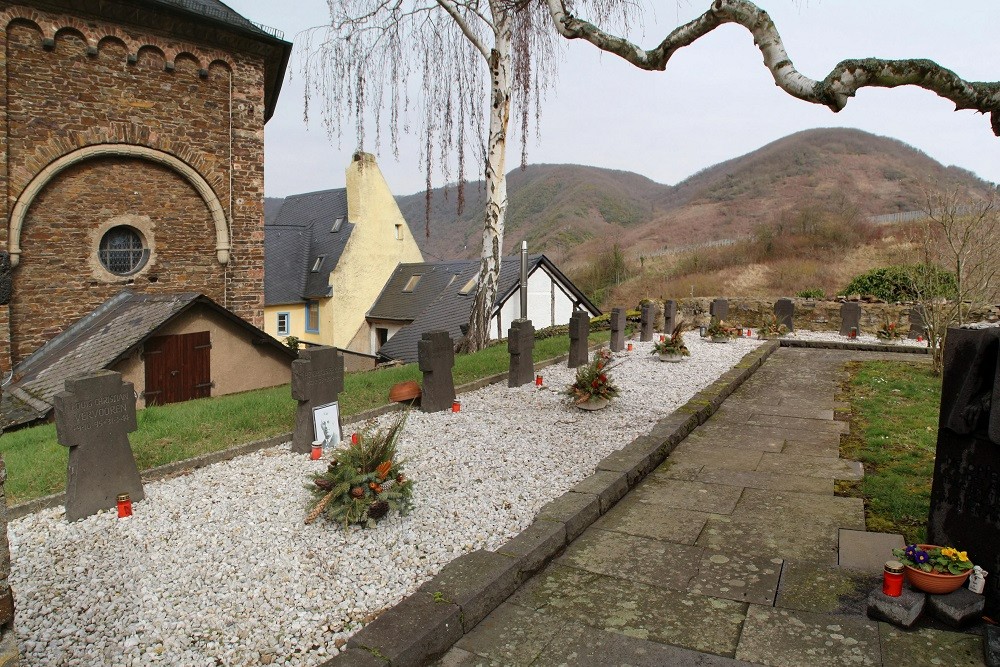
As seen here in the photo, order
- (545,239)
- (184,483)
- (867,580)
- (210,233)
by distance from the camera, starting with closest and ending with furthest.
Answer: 1. (867,580)
2. (184,483)
3. (210,233)
4. (545,239)

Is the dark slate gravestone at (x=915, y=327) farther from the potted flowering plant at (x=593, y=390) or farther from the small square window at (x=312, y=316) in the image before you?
the small square window at (x=312, y=316)

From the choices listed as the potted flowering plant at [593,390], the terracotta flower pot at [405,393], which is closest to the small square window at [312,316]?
the terracotta flower pot at [405,393]

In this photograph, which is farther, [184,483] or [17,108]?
[17,108]

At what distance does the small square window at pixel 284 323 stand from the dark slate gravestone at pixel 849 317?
25274 millimetres

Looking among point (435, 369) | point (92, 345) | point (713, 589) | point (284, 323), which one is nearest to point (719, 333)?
point (435, 369)

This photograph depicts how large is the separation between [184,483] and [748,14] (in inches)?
232

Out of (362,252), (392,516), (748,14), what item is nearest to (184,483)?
(392,516)

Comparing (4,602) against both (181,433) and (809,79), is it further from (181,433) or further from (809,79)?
(181,433)

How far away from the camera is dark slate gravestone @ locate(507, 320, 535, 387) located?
10.2 meters

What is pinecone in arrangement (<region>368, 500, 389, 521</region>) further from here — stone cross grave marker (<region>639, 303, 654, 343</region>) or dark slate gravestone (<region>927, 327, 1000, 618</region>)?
stone cross grave marker (<region>639, 303, 654, 343</region>)

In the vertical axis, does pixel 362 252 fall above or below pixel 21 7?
below

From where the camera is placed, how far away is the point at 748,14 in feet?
14.9

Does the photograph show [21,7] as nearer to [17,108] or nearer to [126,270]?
[17,108]

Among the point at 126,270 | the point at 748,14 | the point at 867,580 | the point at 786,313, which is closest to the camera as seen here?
the point at 867,580
